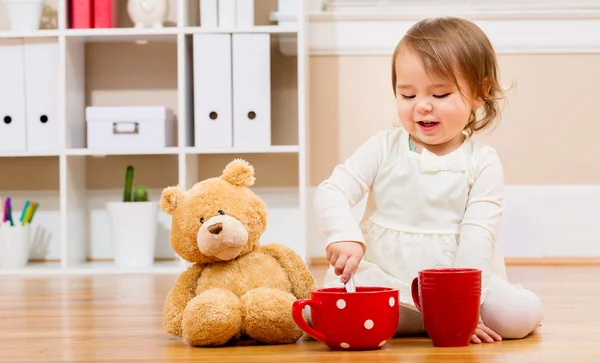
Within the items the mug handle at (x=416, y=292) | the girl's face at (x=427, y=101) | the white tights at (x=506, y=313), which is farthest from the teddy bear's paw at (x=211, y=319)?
the girl's face at (x=427, y=101)

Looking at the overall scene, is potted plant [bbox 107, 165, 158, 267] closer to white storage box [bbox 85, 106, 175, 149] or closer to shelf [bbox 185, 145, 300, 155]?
white storage box [bbox 85, 106, 175, 149]

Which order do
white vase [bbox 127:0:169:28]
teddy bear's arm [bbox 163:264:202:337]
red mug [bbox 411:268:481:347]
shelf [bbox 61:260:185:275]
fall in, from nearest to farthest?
red mug [bbox 411:268:481:347], teddy bear's arm [bbox 163:264:202:337], shelf [bbox 61:260:185:275], white vase [bbox 127:0:169:28]

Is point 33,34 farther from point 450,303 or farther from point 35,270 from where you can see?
point 450,303

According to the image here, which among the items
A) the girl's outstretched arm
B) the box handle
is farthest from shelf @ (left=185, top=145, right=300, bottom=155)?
the girl's outstretched arm

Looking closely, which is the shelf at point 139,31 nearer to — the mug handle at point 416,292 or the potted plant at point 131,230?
the potted plant at point 131,230

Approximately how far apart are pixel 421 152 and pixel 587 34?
1.39 m

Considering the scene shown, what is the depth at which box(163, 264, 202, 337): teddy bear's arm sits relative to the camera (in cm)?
120

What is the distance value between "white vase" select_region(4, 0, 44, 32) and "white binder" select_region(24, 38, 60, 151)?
2.0 inches

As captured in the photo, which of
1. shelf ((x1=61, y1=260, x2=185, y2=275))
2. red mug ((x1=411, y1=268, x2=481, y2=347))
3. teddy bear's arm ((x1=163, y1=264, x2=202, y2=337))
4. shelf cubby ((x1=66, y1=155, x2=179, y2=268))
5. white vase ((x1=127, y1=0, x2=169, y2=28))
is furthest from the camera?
shelf cubby ((x1=66, y1=155, x2=179, y2=268))

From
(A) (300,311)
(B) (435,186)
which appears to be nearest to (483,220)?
(B) (435,186)

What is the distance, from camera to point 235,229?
3.99ft

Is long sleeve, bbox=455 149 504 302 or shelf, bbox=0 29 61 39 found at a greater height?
shelf, bbox=0 29 61 39

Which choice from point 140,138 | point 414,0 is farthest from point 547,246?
point 140,138

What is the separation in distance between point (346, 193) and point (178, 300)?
0.28 meters
